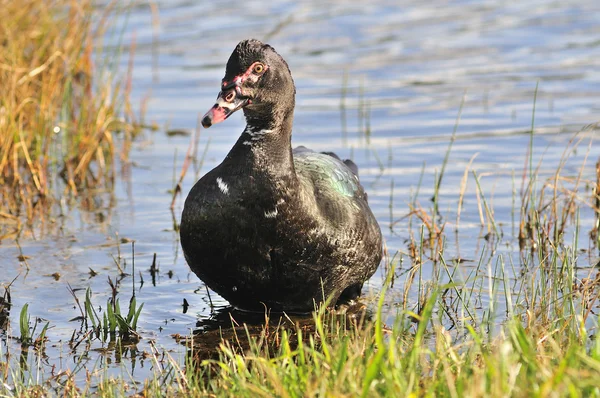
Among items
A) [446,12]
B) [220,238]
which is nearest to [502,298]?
[220,238]

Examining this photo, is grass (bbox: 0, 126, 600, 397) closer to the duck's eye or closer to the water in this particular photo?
the water

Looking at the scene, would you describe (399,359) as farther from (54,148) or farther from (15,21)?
(15,21)

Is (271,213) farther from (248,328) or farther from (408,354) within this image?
(408,354)

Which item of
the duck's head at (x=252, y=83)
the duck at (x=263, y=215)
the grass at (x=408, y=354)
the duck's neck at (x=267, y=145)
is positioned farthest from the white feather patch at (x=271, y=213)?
the grass at (x=408, y=354)

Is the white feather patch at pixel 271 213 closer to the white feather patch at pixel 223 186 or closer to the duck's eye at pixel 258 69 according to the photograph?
the white feather patch at pixel 223 186

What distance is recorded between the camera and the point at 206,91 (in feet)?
43.3

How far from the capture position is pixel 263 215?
5980 millimetres

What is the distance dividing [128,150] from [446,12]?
23.7 feet

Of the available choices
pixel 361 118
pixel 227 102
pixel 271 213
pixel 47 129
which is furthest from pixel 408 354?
pixel 361 118

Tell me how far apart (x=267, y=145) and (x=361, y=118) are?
593cm

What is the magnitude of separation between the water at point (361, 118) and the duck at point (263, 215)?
0.57m

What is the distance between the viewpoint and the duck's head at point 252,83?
19.5 ft

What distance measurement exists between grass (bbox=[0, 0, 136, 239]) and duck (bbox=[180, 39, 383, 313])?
9.00ft

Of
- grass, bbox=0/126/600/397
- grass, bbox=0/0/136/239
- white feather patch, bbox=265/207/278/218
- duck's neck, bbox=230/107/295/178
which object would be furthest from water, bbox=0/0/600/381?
duck's neck, bbox=230/107/295/178
